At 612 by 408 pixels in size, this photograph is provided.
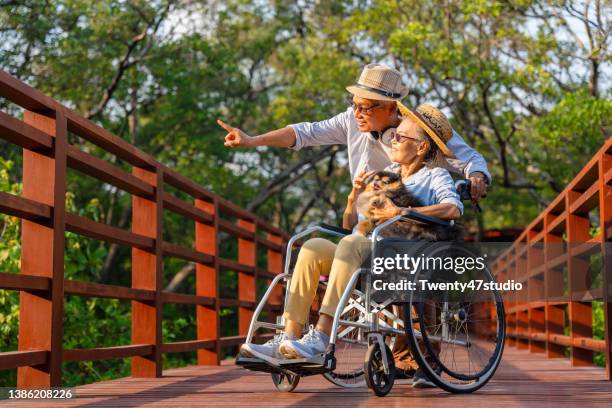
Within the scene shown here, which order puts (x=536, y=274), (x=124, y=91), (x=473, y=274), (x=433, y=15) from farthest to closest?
(x=124, y=91)
(x=433, y=15)
(x=536, y=274)
(x=473, y=274)

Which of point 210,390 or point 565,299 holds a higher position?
point 565,299

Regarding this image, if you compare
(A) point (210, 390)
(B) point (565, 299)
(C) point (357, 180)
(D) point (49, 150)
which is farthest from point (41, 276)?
(B) point (565, 299)

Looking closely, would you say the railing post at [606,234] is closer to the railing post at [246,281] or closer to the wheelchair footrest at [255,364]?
the wheelchair footrest at [255,364]

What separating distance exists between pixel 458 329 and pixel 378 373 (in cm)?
42

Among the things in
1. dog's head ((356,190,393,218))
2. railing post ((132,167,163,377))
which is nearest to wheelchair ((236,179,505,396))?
dog's head ((356,190,393,218))

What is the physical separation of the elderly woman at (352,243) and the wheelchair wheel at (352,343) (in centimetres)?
13

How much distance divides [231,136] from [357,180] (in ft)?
1.75

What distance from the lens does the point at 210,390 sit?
13.3 ft

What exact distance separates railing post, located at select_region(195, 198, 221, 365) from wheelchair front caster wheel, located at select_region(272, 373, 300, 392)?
216 cm

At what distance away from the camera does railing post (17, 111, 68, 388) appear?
3.50 meters

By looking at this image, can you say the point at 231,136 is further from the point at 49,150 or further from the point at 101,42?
the point at 101,42

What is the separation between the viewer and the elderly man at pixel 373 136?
396 centimetres

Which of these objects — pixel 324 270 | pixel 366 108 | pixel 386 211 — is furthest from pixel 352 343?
pixel 366 108

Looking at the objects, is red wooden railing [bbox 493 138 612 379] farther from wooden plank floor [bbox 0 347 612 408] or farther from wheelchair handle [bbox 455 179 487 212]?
wheelchair handle [bbox 455 179 487 212]
